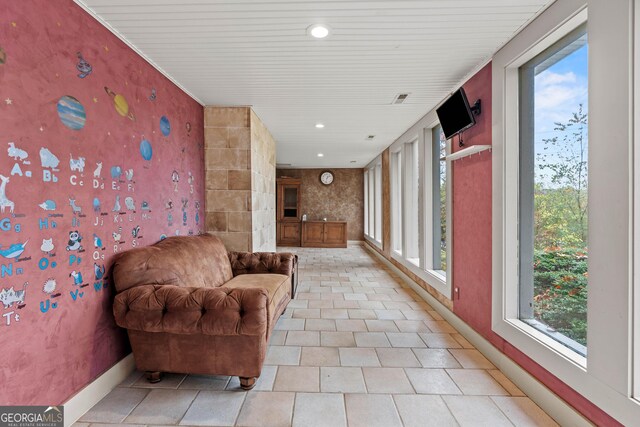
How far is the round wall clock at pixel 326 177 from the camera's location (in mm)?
10047

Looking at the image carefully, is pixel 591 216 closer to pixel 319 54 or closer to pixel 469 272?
pixel 469 272

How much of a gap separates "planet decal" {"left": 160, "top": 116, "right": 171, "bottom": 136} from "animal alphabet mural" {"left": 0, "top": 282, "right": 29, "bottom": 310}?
1705 mm

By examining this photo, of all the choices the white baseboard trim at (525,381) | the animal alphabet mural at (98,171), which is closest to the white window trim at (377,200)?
the white baseboard trim at (525,381)

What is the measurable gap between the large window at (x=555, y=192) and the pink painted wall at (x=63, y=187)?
293 cm

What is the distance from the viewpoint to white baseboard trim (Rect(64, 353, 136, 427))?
174cm

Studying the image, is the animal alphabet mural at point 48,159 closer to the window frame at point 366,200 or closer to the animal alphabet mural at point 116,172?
the animal alphabet mural at point 116,172

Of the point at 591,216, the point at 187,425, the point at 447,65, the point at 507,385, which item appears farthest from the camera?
the point at 447,65

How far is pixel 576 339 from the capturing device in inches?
72.9

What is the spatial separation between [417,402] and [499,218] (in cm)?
149

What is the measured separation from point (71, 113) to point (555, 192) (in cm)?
308

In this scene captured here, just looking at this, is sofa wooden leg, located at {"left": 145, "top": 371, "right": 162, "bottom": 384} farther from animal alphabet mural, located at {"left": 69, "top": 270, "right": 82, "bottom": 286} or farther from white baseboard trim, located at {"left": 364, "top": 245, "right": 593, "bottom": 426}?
white baseboard trim, located at {"left": 364, "top": 245, "right": 593, "bottom": 426}

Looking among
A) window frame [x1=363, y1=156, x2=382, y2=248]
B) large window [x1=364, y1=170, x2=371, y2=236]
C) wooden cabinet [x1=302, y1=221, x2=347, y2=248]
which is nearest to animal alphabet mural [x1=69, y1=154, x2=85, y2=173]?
window frame [x1=363, y1=156, x2=382, y2=248]

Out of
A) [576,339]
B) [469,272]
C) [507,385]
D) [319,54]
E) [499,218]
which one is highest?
[319,54]

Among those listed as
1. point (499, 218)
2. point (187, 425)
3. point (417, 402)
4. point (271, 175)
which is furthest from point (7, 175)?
point (271, 175)
